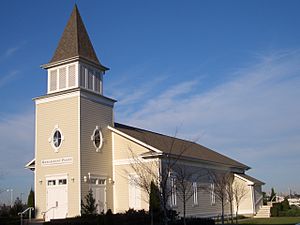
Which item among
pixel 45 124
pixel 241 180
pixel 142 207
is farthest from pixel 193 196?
pixel 45 124

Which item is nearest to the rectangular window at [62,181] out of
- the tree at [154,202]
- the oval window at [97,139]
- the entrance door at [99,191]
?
the entrance door at [99,191]

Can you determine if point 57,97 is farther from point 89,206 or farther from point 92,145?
point 89,206

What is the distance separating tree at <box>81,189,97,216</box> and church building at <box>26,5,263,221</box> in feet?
0.99

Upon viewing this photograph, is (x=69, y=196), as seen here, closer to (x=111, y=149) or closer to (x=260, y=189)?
(x=111, y=149)

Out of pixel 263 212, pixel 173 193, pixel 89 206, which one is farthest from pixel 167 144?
pixel 263 212

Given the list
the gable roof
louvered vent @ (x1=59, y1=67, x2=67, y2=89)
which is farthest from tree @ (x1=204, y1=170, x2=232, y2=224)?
louvered vent @ (x1=59, y1=67, x2=67, y2=89)

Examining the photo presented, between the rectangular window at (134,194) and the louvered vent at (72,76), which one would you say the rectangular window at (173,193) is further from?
the louvered vent at (72,76)

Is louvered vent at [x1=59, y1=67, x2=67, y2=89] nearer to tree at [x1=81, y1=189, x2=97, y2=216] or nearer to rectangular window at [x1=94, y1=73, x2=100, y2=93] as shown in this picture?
rectangular window at [x1=94, y1=73, x2=100, y2=93]

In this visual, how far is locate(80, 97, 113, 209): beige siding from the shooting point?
33188 mm

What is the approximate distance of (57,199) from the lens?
33.3 meters

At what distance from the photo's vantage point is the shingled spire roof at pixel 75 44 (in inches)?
Result: 1387

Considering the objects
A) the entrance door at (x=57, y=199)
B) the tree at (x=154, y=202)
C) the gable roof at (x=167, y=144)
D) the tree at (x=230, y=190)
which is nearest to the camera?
the tree at (x=154, y=202)

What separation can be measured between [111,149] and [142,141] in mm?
2647

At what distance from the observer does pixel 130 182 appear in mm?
35031
